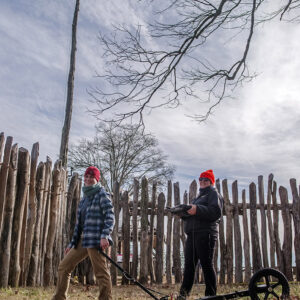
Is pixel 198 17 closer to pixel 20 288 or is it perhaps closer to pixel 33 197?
pixel 33 197

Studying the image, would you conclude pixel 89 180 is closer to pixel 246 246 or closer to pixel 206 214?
pixel 206 214

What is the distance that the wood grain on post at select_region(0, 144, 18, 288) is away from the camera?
5.48m

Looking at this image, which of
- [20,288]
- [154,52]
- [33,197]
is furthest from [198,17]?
[20,288]

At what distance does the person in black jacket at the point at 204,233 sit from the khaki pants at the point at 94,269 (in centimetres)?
97

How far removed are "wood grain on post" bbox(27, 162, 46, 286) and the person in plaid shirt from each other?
1937mm

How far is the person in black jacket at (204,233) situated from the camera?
14.6 feet

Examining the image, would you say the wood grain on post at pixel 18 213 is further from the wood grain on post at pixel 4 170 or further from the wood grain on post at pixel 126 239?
the wood grain on post at pixel 126 239

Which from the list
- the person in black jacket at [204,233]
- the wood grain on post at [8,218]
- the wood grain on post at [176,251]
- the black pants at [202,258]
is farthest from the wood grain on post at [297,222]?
the wood grain on post at [8,218]

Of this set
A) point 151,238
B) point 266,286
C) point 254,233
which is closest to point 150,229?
point 151,238

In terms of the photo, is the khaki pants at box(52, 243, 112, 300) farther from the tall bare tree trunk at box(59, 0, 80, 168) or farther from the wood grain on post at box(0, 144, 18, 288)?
the tall bare tree trunk at box(59, 0, 80, 168)

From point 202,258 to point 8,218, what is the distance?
2.94m

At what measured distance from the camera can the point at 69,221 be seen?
24.6 ft

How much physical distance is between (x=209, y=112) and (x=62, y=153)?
3.69 meters

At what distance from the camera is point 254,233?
A: 8297mm
